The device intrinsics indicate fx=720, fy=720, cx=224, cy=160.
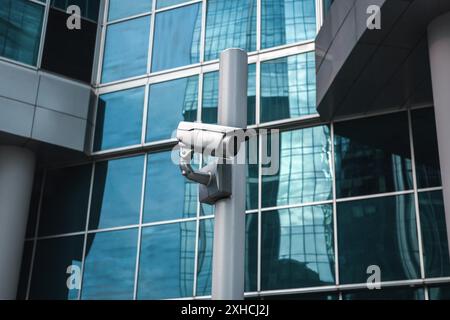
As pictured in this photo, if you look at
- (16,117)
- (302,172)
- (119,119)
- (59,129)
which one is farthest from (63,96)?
(302,172)

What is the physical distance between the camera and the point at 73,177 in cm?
1728

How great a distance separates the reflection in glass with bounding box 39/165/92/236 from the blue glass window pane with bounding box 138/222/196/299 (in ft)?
6.53

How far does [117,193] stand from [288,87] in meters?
4.59

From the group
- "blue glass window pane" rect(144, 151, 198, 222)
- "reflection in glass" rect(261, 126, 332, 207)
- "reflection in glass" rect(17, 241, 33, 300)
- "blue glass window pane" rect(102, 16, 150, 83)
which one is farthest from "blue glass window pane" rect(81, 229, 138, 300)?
"blue glass window pane" rect(102, 16, 150, 83)

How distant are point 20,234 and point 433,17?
1025 cm

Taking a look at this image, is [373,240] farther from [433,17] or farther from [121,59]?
[121,59]

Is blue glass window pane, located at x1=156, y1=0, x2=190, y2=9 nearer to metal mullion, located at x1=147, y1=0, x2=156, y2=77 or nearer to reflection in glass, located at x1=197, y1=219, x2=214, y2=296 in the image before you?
metal mullion, located at x1=147, y1=0, x2=156, y2=77

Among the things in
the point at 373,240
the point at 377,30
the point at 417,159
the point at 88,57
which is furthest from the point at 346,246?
the point at 88,57

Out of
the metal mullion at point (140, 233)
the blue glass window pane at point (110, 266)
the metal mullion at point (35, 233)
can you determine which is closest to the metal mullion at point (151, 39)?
the metal mullion at point (140, 233)

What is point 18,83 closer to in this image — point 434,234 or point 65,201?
point 65,201

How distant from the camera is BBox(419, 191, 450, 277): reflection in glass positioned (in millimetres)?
12547

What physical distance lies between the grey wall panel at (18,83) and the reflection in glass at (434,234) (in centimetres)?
→ 888

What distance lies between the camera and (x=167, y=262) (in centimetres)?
1516

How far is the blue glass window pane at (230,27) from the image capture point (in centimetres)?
1620
